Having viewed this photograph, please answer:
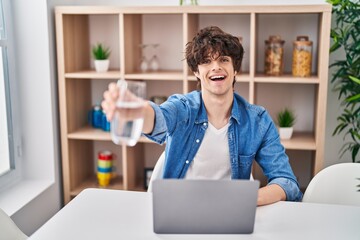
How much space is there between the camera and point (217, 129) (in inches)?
72.5

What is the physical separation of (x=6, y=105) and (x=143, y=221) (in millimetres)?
1659

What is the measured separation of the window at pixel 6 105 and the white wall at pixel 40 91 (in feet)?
0.29

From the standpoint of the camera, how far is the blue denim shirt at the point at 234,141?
1824 mm

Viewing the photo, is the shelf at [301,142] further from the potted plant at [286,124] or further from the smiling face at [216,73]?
the smiling face at [216,73]

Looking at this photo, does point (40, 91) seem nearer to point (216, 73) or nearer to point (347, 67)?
point (216, 73)

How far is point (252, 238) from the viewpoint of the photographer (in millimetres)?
1328

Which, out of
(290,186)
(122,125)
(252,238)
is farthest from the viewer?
(290,186)

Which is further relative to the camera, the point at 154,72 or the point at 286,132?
the point at 154,72

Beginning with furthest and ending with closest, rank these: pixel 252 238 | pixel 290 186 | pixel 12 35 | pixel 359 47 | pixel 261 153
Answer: pixel 12 35 → pixel 359 47 → pixel 261 153 → pixel 290 186 → pixel 252 238

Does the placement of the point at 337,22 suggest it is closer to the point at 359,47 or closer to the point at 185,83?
the point at 359,47

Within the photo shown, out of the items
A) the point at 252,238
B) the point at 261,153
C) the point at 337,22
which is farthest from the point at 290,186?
the point at 337,22

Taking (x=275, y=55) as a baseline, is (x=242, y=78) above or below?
below

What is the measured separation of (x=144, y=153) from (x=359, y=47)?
1.57 m

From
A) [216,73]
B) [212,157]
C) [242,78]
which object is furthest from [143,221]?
[242,78]
